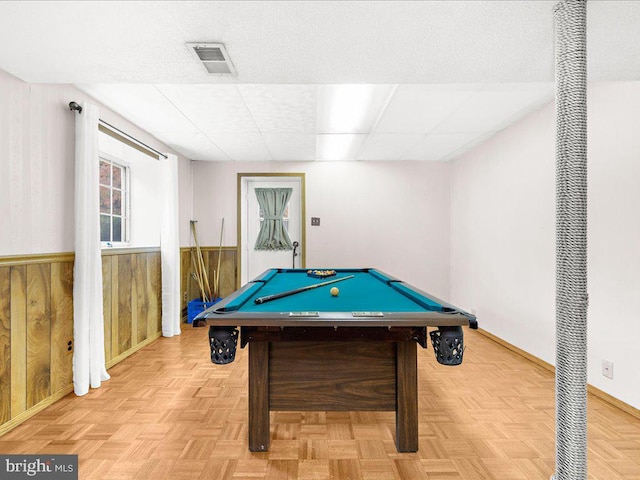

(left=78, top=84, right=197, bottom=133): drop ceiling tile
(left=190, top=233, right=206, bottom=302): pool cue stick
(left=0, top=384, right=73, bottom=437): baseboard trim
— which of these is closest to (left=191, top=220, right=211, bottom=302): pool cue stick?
(left=190, top=233, right=206, bottom=302): pool cue stick

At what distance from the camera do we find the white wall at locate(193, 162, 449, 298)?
519 cm

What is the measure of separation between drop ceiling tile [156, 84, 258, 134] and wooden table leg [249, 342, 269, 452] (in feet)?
6.62

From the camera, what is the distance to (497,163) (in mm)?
3914

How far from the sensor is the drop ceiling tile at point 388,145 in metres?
3.97

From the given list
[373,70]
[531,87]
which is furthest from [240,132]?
[531,87]

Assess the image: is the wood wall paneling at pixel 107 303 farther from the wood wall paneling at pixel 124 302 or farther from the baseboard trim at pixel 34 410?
the baseboard trim at pixel 34 410

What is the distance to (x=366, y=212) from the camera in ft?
17.1

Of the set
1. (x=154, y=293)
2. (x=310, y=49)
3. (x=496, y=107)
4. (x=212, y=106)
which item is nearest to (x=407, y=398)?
(x=310, y=49)

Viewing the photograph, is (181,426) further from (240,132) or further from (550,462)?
(240,132)

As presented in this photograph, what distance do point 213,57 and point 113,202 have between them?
2564mm

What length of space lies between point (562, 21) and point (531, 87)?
145 centimetres

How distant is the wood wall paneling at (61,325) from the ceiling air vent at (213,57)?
1.77m

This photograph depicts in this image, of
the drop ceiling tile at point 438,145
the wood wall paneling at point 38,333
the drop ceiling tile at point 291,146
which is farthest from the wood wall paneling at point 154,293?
the drop ceiling tile at point 438,145

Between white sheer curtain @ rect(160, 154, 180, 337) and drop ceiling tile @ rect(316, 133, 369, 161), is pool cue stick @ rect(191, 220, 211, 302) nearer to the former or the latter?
white sheer curtain @ rect(160, 154, 180, 337)
